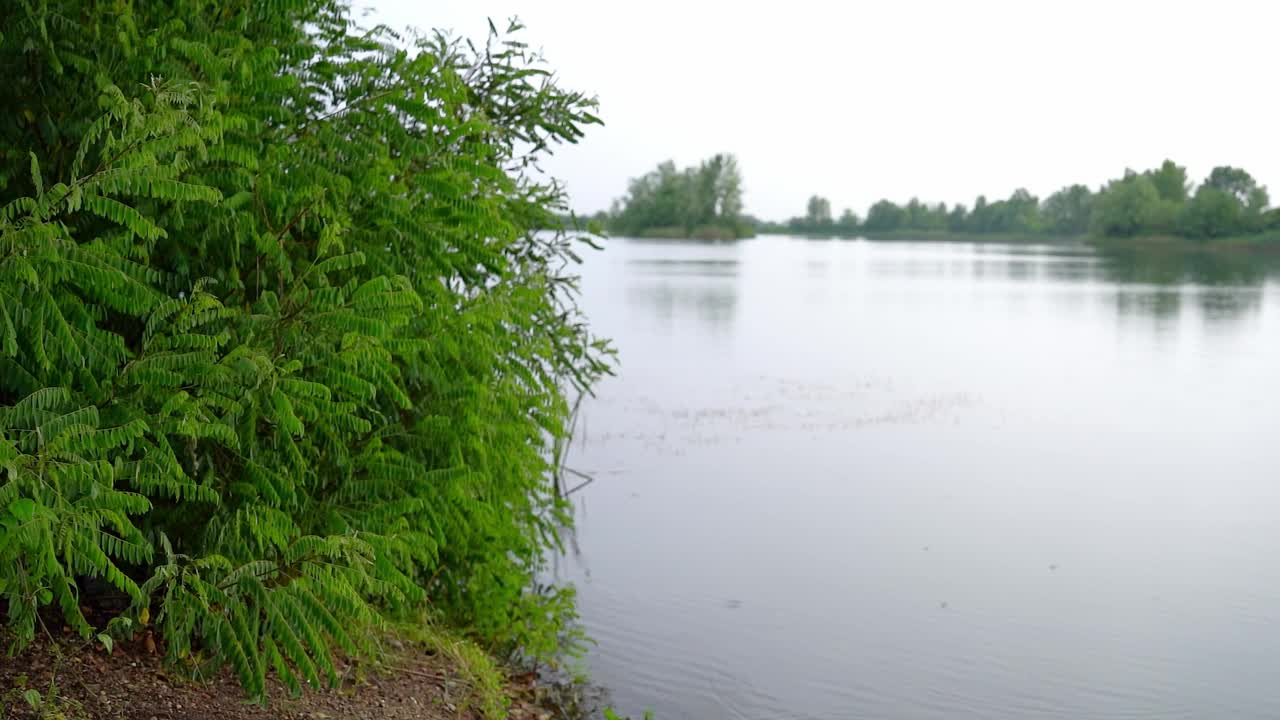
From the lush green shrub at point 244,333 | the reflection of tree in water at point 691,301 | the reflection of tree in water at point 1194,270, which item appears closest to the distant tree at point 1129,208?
the reflection of tree in water at point 1194,270

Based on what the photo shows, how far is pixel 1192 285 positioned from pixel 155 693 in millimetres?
67091

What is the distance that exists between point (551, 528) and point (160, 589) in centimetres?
341

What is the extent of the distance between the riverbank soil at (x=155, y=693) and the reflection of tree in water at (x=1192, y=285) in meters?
42.5

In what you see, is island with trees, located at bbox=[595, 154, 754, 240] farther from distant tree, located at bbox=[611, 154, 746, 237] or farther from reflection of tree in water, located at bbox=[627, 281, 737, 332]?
reflection of tree in water, located at bbox=[627, 281, 737, 332]

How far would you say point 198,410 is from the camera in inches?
192

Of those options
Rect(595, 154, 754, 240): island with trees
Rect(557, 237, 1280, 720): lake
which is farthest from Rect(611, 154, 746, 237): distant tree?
Rect(557, 237, 1280, 720): lake

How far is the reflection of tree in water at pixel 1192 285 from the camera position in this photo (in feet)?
155

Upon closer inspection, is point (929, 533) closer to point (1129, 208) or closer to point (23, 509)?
point (23, 509)

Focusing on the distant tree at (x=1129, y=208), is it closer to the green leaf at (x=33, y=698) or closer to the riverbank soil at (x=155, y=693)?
the riverbank soil at (x=155, y=693)

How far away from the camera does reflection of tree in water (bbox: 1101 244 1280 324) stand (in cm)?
4722

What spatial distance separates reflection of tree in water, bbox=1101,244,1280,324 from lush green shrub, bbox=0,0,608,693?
41.8m

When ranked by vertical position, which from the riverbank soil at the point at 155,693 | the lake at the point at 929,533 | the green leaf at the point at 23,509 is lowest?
the lake at the point at 929,533

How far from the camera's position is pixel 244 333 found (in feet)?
18.2

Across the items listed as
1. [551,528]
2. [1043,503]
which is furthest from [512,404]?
[1043,503]
